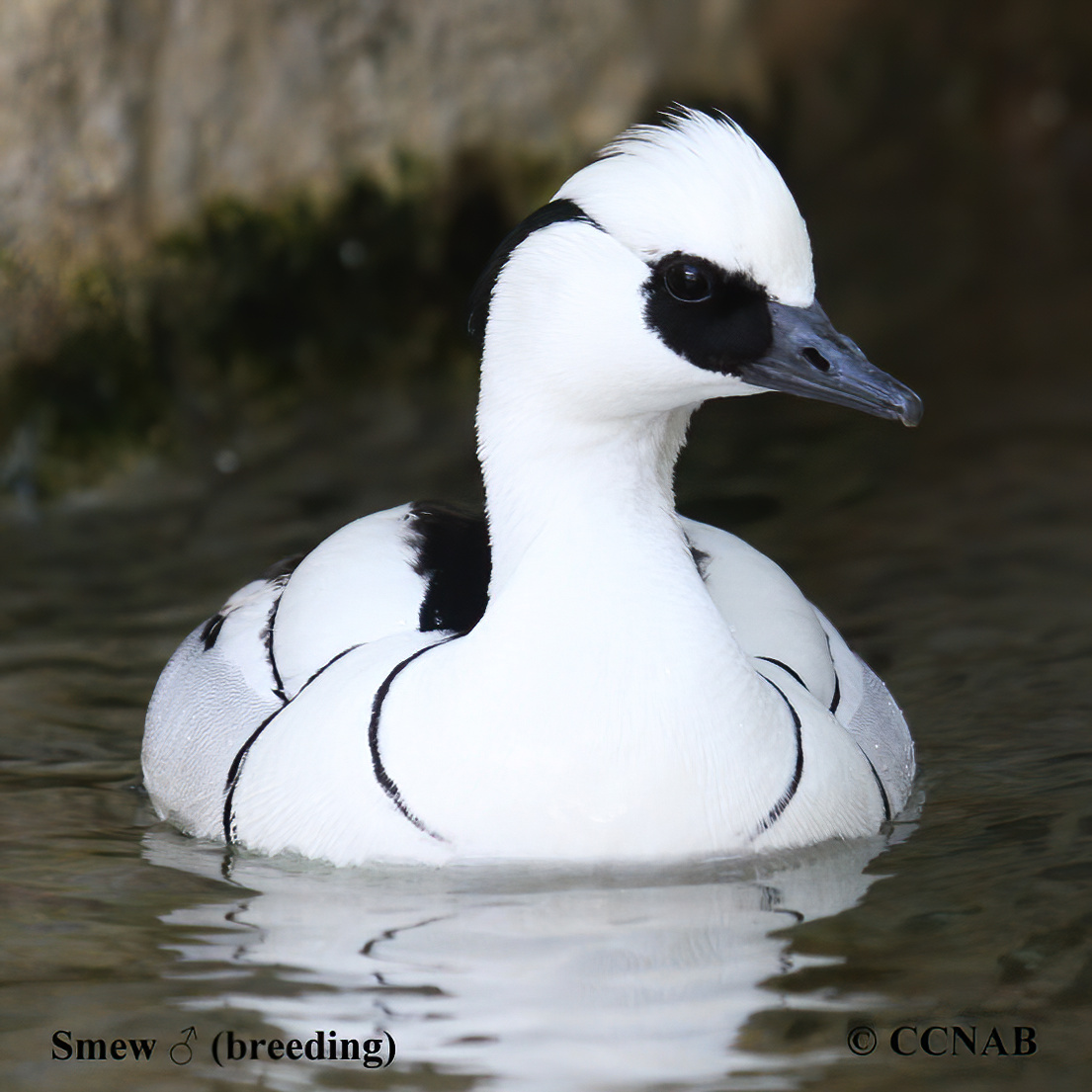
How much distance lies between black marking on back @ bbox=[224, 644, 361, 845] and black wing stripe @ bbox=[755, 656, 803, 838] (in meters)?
1.02

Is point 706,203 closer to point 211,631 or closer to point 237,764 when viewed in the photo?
point 237,764

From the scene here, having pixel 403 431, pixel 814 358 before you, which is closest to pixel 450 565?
pixel 814 358

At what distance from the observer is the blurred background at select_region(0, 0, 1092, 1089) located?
409cm

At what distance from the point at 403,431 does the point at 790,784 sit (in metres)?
4.92

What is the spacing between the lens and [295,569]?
4863mm

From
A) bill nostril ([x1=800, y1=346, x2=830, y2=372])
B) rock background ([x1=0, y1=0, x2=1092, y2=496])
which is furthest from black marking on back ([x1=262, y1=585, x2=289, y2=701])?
rock background ([x1=0, y1=0, x2=1092, y2=496])

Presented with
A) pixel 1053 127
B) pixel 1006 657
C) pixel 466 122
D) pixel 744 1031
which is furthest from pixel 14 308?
pixel 1053 127

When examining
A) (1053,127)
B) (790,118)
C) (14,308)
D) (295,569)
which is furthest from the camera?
(1053,127)

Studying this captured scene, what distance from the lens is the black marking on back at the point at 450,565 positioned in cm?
449

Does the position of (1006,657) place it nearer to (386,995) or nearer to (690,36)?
(386,995)

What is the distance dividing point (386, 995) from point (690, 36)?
8197 millimetres

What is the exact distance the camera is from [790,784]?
4090 mm

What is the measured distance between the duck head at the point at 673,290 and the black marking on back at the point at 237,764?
0.88 meters

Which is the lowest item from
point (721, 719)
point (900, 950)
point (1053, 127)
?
point (900, 950)
